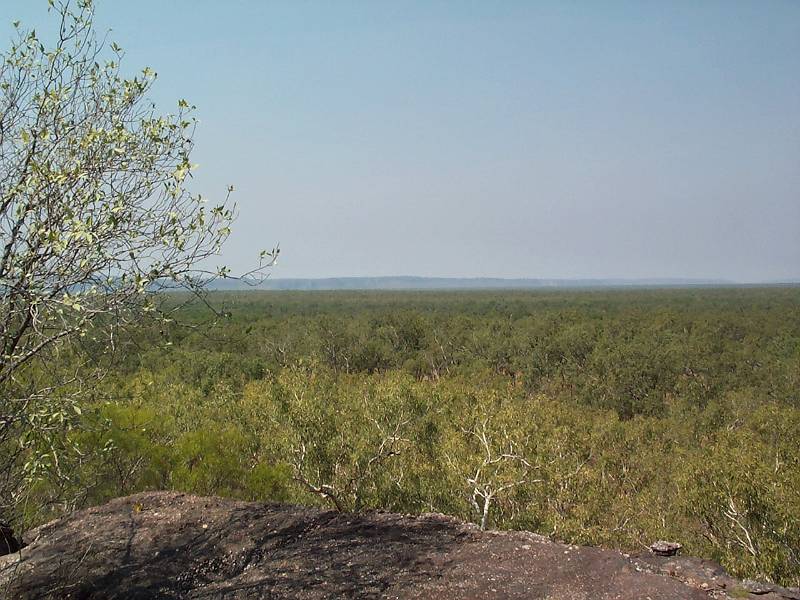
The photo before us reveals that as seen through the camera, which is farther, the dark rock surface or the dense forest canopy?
the dense forest canopy

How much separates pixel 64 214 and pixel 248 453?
37.2 feet

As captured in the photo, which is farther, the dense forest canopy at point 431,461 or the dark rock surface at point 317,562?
the dense forest canopy at point 431,461

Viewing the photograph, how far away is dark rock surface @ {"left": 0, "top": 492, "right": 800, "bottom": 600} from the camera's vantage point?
9.20 metres

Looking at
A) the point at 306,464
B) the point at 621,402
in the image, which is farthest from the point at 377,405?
the point at 621,402

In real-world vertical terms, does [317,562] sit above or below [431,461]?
above

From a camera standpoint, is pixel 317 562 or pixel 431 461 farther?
pixel 431 461

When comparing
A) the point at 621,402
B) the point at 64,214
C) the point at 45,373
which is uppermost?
the point at 64,214

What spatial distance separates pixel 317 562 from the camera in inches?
406

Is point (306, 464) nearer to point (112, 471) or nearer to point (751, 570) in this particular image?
point (112, 471)

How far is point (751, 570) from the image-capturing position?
14.8m

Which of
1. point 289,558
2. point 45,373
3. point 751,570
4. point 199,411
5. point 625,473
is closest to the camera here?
point 45,373

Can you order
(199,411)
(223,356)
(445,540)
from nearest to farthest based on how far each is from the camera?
(445,540), (199,411), (223,356)

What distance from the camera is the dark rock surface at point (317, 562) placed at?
9.20 m

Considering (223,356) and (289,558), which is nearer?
(289,558)
